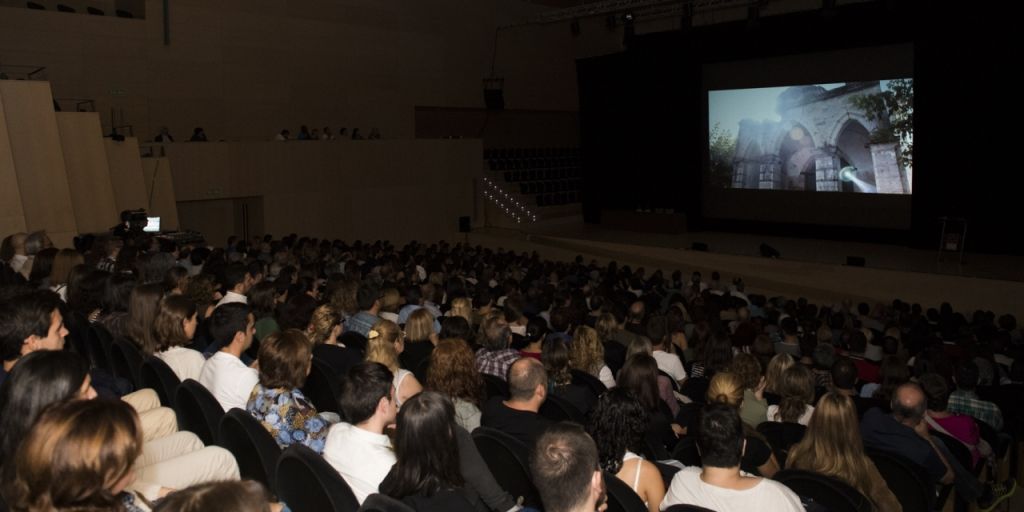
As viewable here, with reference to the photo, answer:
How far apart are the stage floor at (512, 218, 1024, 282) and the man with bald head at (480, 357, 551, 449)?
495 inches

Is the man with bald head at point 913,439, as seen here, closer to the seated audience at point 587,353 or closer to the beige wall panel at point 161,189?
the seated audience at point 587,353

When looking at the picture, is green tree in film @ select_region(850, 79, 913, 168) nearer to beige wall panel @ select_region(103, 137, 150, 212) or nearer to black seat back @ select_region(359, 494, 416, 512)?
beige wall panel @ select_region(103, 137, 150, 212)

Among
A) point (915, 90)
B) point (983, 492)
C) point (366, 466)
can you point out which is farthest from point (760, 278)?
point (366, 466)

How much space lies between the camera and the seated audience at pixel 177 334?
4469 mm

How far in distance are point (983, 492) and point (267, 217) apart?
15.2 metres

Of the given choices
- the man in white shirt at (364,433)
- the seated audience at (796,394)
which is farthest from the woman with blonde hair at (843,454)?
the man in white shirt at (364,433)

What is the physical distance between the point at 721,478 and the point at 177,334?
2.82 metres

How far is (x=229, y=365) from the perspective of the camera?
422 centimetres

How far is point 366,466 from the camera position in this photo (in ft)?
10.5

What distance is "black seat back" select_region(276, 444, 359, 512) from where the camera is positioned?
2713 mm

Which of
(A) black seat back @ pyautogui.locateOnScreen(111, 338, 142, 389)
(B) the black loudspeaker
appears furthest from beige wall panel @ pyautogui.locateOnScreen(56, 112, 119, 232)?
(B) the black loudspeaker

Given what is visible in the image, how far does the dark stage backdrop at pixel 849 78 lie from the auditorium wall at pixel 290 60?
3172 mm

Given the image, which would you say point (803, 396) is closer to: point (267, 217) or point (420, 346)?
point (420, 346)

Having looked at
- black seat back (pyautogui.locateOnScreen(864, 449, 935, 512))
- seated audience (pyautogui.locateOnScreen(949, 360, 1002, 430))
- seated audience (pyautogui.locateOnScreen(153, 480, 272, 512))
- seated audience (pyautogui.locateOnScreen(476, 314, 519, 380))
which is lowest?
seated audience (pyautogui.locateOnScreen(949, 360, 1002, 430))
